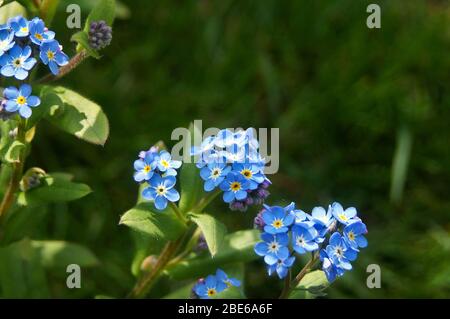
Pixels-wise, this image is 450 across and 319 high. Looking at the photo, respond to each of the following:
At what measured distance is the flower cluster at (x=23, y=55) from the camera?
226cm

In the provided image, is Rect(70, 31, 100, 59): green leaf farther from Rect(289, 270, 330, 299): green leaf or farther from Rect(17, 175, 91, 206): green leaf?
Rect(289, 270, 330, 299): green leaf

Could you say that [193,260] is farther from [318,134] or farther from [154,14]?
[154,14]

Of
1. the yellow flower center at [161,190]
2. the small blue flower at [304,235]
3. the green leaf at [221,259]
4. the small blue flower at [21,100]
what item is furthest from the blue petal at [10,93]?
the small blue flower at [304,235]

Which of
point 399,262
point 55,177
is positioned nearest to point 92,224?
point 55,177

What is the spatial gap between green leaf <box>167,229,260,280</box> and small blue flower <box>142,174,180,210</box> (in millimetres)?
463

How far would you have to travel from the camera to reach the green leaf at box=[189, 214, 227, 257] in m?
2.23

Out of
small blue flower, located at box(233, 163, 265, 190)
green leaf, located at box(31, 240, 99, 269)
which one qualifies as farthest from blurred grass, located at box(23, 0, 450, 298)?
small blue flower, located at box(233, 163, 265, 190)

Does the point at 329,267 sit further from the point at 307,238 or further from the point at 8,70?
the point at 8,70

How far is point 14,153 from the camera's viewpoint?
7.72ft

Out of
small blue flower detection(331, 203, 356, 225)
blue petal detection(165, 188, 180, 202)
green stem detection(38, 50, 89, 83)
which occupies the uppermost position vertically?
green stem detection(38, 50, 89, 83)

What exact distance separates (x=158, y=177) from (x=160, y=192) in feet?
0.16

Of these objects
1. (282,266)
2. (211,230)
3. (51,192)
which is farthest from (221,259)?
(51,192)

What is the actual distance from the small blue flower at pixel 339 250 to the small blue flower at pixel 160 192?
482 millimetres

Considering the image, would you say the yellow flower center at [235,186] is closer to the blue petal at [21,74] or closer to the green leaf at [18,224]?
the blue petal at [21,74]
